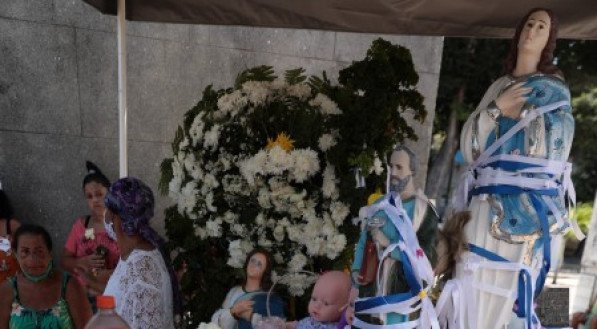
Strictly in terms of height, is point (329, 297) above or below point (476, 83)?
below

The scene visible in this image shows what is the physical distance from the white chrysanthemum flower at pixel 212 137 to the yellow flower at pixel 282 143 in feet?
0.93

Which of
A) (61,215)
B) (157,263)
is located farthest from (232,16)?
(61,215)

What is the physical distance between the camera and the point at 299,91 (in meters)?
3.48

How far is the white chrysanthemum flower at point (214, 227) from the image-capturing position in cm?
333

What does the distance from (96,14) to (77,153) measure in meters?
1.18

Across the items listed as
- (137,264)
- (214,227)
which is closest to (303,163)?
(214,227)

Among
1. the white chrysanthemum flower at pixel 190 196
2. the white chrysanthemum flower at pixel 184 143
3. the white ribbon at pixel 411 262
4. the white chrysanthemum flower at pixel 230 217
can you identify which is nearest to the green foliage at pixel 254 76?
the white chrysanthemum flower at pixel 184 143

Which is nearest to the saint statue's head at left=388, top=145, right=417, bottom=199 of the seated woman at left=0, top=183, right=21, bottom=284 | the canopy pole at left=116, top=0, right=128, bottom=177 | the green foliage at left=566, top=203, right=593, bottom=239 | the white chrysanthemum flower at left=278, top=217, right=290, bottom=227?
the white chrysanthemum flower at left=278, top=217, right=290, bottom=227

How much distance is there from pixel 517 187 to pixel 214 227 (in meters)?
1.60

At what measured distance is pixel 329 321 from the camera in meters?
3.08

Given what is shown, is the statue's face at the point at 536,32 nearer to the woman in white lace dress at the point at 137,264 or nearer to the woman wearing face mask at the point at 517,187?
the woman wearing face mask at the point at 517,187

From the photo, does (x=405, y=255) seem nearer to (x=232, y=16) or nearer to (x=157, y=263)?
(x=157, y=263)

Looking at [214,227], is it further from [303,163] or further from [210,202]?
[303,163]

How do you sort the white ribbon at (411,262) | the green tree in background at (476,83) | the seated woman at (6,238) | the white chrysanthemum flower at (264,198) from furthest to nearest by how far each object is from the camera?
1. the green tree in background at (476,83)
2. the seated woman at (6,238)
3. the white chrysanthemum flower at (264,198)
4. the white ribbon at (411,262)
